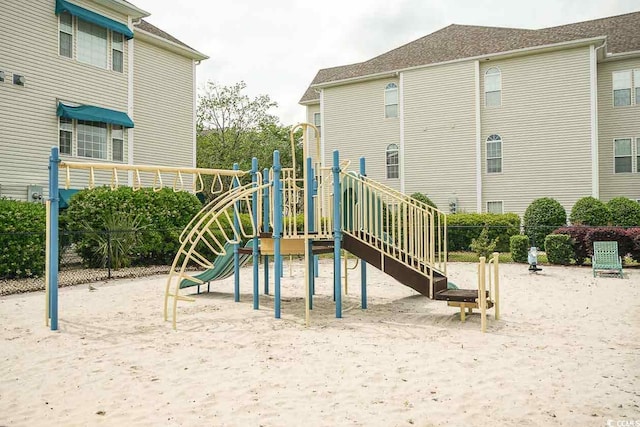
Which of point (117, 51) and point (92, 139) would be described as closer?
point (92, 139)

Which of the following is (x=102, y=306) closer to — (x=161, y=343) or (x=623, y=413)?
(x=161, y=343)

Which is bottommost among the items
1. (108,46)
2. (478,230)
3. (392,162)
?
(478,230)

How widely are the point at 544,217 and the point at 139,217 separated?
14998 millimetres

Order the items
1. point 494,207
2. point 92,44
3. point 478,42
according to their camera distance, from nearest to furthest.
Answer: point 92,44 → point 494,207 → point 478,42

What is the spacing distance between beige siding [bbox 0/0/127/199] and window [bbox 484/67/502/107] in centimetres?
1691

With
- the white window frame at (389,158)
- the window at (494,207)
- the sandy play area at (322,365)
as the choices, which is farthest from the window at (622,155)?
the sandy play area at (322,365)

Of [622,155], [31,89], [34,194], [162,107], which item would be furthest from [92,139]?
[622,155]

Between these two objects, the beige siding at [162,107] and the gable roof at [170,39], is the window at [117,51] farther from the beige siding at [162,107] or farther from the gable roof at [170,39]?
the gable roof at [170,39]

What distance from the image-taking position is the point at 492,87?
76.0ft

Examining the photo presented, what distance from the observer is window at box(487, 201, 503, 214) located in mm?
23016

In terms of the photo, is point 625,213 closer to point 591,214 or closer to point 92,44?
point 591,214

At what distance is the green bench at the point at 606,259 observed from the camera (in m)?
13.4

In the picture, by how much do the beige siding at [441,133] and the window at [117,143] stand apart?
13.2 meters

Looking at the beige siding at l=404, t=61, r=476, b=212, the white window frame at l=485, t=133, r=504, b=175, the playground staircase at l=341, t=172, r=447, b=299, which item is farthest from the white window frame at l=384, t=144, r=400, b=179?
the playground staircase at l=341, t=172, r=447, b=299
